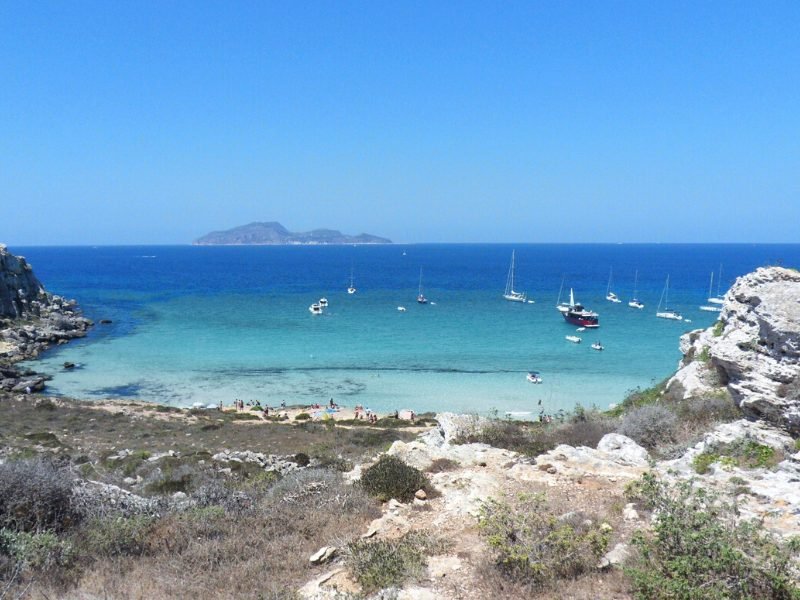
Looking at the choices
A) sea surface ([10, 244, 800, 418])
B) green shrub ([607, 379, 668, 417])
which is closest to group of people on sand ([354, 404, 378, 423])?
sea surface ([10, 244, 800, 418])

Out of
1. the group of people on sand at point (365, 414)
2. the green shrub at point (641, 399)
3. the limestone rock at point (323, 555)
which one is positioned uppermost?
the limestone rock at point (323, 555)

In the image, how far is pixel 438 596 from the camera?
6219 millimetres

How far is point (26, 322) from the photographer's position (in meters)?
59.1

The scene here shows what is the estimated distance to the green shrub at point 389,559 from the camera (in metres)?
6.44

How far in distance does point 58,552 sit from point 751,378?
14.3 m

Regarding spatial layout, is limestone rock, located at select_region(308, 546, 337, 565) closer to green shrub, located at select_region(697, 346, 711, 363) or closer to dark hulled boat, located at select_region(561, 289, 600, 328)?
green shrub, located at select_region(697, 346, 711, 363)

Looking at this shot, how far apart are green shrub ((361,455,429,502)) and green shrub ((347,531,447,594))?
1795 millimetres

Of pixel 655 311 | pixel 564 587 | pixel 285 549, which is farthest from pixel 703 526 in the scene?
pixel 655 311

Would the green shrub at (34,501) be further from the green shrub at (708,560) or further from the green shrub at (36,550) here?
the green shrub at (708,560)

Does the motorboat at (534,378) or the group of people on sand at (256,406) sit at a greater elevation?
the motorboat at (534,378)

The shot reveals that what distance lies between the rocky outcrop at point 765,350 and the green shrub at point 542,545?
25.1 ft

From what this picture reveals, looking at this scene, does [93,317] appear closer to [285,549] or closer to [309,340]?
→ [309,340]

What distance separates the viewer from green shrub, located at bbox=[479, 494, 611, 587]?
6.31 metres

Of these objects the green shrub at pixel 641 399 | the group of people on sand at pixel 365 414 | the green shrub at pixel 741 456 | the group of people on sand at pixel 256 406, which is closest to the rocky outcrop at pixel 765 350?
the green shrub at pixel 741 456
